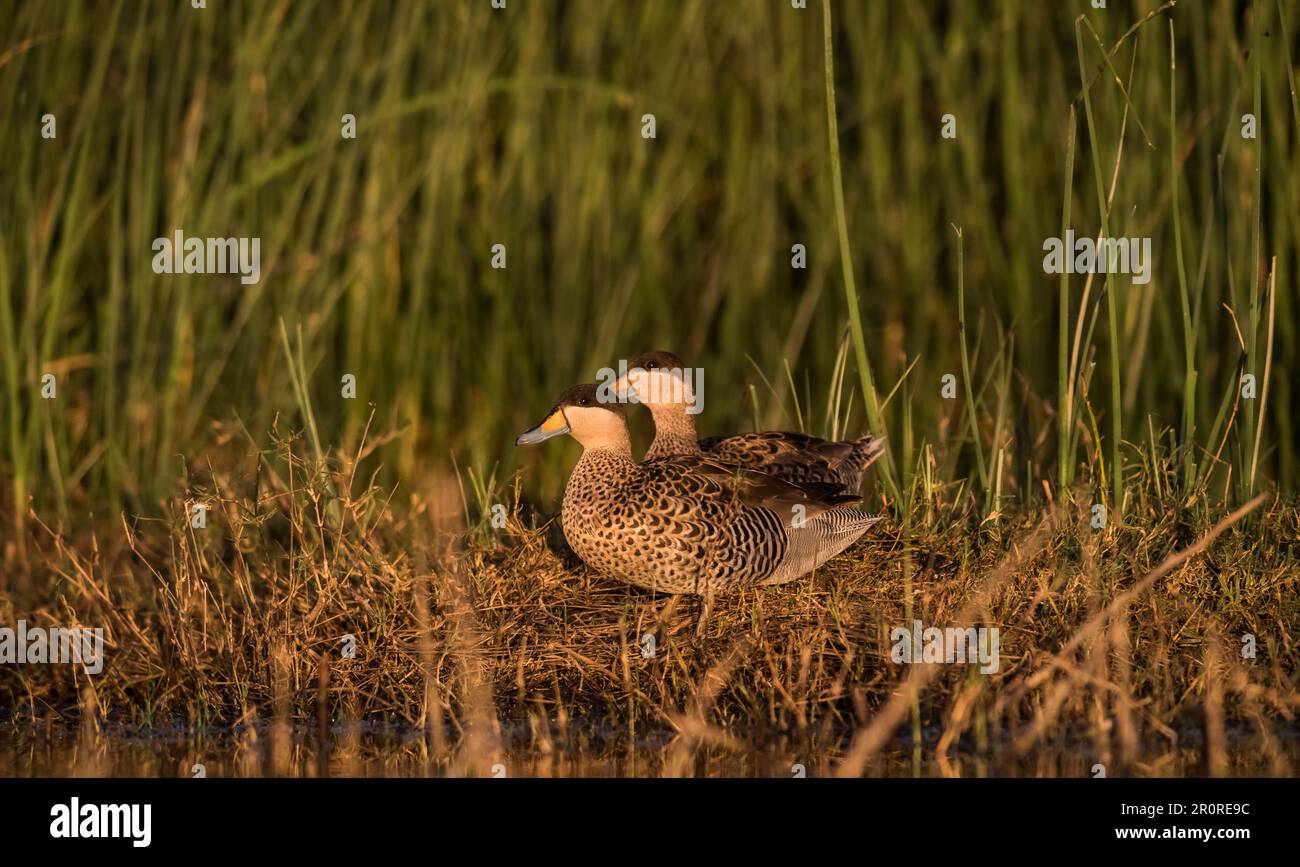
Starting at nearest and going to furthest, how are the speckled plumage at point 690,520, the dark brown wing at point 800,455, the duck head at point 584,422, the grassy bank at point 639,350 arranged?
the grassy bank at point 639,350
the speckled plumage at point 690,520
the duck head at point 584,422
the dark brown wing at point 800,455

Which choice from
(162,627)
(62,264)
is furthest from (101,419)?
(162,627)

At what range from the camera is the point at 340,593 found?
18.1 feet

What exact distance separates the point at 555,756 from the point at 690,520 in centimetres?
105

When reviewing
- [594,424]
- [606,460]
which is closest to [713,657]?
[606,460]

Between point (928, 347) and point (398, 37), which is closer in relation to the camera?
point (398, 37)

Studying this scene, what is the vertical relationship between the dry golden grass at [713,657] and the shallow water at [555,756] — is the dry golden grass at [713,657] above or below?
above

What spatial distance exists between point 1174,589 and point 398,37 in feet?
13.3

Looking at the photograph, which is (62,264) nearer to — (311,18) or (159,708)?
(311,18)

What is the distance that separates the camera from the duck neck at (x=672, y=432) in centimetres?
636

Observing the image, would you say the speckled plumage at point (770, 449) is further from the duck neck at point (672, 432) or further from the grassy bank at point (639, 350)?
the grassy bank at point (639, 350)

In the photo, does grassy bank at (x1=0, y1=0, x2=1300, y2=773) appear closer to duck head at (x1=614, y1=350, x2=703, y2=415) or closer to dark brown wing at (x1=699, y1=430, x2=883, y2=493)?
dark brown wing at (x1=699, y1=430, x2=883, y2=493)

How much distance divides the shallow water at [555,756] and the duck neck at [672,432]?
1485mm

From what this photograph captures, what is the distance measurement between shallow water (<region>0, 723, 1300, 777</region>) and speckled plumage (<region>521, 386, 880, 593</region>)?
2.31ft

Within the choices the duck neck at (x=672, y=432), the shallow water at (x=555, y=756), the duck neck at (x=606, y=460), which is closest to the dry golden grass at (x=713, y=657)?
the shallow water at (x=555, y=756)
